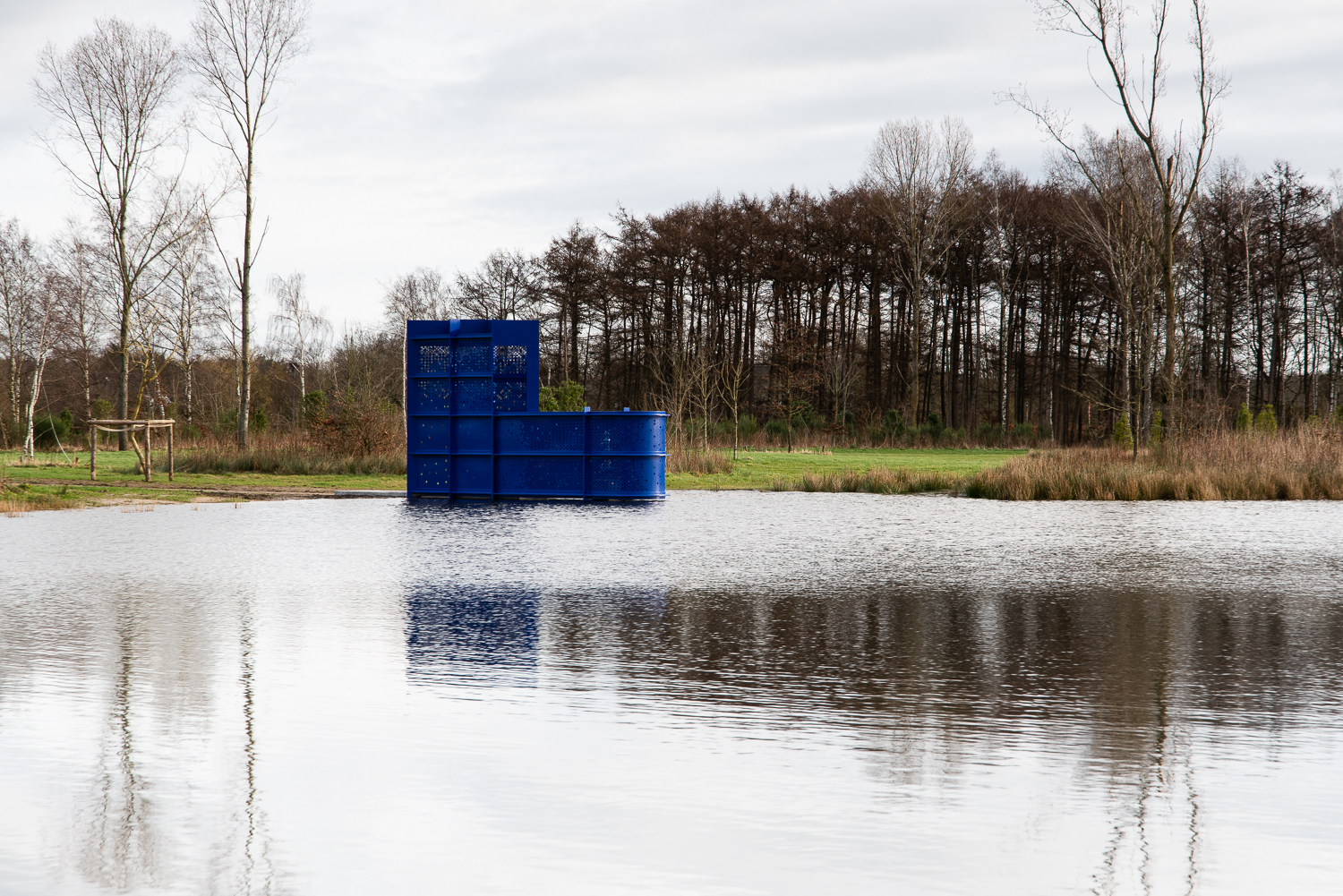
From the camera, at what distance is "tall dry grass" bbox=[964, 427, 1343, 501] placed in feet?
60.3

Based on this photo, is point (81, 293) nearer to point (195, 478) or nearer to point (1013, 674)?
point (195, 478)

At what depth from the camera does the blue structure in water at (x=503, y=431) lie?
1852 centimetres

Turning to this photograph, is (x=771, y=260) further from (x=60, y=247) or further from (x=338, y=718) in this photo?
(x=338, y=718)

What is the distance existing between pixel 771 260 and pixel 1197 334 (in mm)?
19965

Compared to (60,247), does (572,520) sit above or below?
below

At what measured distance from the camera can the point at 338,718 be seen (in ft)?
13.3

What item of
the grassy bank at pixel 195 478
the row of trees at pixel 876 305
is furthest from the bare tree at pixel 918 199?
the grassy bank at pixel 195 478

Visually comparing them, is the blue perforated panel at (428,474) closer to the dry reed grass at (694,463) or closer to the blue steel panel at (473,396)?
the blue steel panel at (473,396)

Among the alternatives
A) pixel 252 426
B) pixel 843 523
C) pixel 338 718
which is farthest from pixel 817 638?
pixel 252 426

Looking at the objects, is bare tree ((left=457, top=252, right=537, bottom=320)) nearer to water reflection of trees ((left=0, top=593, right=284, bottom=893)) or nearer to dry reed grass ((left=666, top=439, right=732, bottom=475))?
dry reed grass ((left=666, top=439, right=732, bottom=475))

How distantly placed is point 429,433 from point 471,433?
2.78 feet

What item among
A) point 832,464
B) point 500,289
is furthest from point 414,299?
point 832,464

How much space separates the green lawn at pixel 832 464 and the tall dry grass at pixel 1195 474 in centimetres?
316

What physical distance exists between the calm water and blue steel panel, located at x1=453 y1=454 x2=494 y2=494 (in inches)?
404
